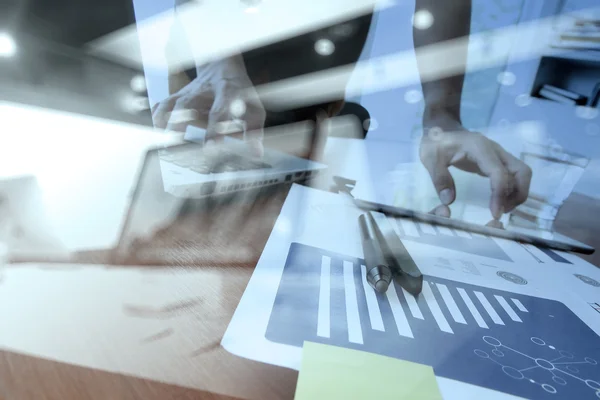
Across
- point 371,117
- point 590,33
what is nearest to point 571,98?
point 590,33

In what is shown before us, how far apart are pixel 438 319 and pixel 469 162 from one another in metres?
0.42

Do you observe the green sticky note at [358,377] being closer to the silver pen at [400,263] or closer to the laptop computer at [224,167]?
the silver pen at [400,263]

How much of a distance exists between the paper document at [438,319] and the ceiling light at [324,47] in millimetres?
394

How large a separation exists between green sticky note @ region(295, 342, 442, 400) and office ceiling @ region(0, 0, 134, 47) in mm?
531

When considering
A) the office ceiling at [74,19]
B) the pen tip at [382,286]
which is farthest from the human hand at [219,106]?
the pen tip at [382,286]

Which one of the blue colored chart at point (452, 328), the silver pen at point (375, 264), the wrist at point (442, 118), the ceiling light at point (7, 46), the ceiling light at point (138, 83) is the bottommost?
the blue colored chart at point (452, 328)

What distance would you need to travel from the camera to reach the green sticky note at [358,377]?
8.2 inches

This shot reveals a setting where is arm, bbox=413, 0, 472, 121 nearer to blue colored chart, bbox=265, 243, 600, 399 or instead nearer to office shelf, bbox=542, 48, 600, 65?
office shelf, bbox=542, 48, 600, 65

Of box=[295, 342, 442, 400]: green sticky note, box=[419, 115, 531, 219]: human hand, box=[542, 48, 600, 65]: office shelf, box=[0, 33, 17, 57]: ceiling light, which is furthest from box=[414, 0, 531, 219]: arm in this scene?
box=[0, 33, 17, 57]: ceiling light

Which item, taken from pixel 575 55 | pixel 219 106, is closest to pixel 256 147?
pixel 219 106

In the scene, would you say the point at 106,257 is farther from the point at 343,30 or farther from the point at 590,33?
the point at 590,33

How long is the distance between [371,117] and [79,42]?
47 cm

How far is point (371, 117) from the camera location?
26.9 inches

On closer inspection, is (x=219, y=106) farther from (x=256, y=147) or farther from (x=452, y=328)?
(x=452, y=328)
